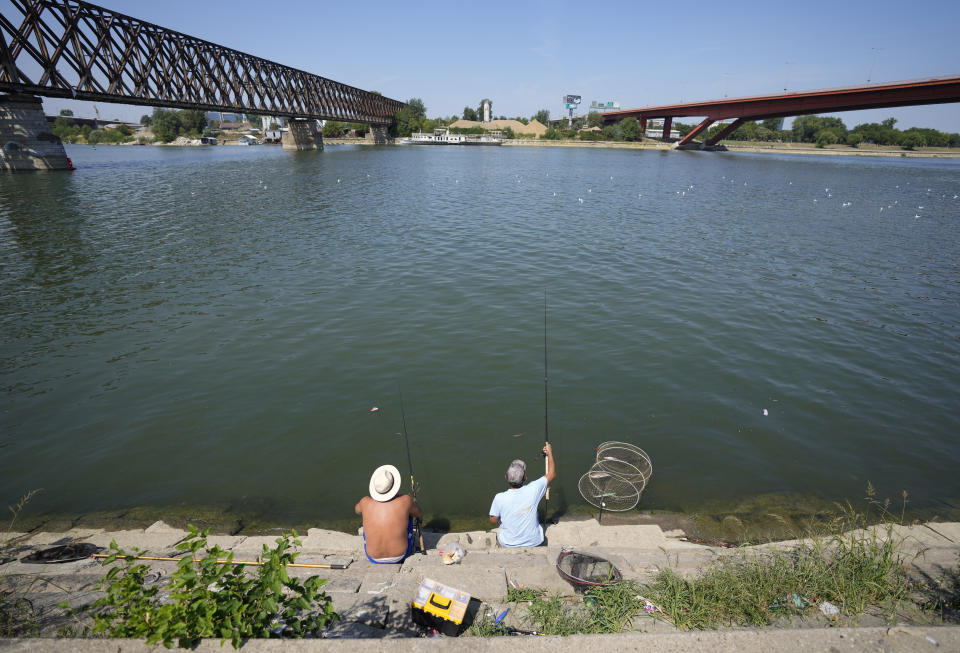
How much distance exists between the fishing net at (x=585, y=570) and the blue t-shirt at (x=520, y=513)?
67cm

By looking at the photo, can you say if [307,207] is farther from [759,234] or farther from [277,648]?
[277,648]

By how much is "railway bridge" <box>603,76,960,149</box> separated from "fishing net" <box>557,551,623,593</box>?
253 ft

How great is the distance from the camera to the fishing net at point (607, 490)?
719 cm

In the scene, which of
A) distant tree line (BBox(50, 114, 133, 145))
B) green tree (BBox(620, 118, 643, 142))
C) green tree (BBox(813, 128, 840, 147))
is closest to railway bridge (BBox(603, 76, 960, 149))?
green tree (BBox(620, 118, 643, 142))

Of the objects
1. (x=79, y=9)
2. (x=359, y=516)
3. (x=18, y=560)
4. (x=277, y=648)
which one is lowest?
(x=359, y=516)

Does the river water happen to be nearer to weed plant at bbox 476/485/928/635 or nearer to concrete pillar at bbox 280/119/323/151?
weed plant at bbox 476/485/928/635

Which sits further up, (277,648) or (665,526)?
(277,648)

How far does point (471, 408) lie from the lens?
31.2 feet

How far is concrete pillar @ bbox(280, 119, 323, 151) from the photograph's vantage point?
9412 centimetres

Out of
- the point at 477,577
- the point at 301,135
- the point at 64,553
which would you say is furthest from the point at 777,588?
the point at 301,135

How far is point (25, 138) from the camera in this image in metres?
43.8

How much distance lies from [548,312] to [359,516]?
28.5 feet

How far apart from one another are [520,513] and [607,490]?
2.43 meters

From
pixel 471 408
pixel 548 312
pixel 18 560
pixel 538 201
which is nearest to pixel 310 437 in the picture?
pixel 471 408
